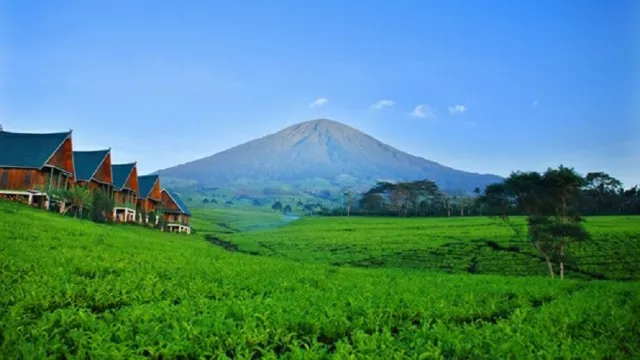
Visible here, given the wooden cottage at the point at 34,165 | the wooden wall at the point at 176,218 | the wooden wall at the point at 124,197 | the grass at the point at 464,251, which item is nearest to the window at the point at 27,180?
the wooden cottage at the point at 34,165

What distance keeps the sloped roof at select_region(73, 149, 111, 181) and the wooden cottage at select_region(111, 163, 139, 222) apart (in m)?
5.03

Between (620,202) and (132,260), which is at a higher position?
(620,202)

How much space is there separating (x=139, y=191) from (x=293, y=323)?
64.0 metres

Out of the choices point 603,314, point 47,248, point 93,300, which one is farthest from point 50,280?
A: point 603,314

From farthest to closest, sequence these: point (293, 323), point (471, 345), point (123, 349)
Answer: point (293, 323)
point (471, 345)
point (123, 349)

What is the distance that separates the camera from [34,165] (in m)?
43.5

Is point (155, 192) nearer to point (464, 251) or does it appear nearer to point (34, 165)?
point (34, 165)

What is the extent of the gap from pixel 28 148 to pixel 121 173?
15.0 metres

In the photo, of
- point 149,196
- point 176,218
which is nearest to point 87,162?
point 149,196

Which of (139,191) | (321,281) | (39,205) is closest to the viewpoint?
(321,281)

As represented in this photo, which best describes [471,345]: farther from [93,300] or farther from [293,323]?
[93,300]

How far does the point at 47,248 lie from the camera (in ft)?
60.2

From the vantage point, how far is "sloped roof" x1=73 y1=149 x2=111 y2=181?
51644mm

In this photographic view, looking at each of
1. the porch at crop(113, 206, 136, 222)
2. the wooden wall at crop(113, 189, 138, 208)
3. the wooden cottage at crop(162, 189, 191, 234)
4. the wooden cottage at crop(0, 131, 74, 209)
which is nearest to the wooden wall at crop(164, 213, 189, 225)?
the wooden cottage at crop(162, 189, 191, 234)
